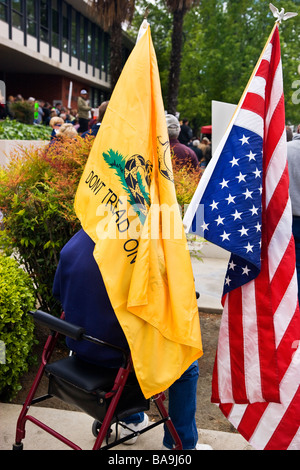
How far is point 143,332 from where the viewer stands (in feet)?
7.72

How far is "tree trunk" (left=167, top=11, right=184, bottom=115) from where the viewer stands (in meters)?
18.3

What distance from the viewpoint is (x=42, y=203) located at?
160 inches

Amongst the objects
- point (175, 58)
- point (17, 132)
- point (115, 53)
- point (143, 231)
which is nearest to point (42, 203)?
point (143, 231)

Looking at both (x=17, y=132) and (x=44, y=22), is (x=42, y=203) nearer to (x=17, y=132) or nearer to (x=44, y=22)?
(x=17, y=132)

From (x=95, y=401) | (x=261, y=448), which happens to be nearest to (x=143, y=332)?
(x=95, y=401)

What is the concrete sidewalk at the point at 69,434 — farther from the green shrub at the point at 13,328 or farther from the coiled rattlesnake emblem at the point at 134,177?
the coiled rattlesnake emblem at the point at 134,177

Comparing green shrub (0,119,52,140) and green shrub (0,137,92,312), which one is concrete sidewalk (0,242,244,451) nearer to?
green shrub (0,137,92,312)

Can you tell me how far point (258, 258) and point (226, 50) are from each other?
27051mm

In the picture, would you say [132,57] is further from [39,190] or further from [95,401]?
[39,190]

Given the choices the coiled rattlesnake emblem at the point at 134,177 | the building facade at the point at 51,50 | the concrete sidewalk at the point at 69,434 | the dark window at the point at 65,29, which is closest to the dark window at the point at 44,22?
the building facade at the point at 51,50

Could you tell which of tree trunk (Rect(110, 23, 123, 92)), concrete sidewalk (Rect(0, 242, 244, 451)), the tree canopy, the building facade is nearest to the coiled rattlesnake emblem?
concrete sidewalk (Rect(0, 242, 244, 451))

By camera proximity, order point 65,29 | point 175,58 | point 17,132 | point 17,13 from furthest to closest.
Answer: point 65,29, point 17,13, point 175,58, point 17,132

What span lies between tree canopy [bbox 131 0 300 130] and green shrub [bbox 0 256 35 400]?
24714mm

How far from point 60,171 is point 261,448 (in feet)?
8.57
